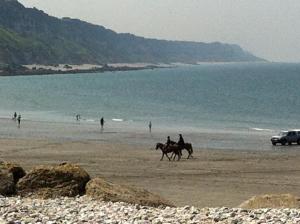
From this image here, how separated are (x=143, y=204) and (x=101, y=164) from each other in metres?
21.5

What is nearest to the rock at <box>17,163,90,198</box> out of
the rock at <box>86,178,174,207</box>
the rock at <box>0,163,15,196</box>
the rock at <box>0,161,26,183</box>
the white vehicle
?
the rock at <box>0,163,15,196</box>

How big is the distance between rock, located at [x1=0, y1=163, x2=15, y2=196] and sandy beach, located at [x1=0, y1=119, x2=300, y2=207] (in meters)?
7.06

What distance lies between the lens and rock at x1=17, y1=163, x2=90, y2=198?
752 inches

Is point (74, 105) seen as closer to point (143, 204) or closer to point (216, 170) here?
point (216, 170)

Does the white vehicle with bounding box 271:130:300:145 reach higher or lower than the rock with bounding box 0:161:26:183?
lower

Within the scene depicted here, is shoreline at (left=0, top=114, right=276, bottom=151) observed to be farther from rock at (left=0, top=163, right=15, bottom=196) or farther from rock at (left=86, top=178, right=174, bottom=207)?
rock at (left=0, top=163, right=15, bottom=196)

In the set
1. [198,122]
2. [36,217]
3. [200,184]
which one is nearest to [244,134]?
A: [198,122]

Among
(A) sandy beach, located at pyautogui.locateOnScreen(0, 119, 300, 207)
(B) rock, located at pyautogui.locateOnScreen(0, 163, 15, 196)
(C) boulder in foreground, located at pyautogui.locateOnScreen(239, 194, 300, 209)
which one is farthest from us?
(A) sandy beach, located at pyautogui.locateOnScreen(0, 119, 300, 207)

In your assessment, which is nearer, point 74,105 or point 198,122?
point 198,122

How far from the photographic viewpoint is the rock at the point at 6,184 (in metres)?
18.8

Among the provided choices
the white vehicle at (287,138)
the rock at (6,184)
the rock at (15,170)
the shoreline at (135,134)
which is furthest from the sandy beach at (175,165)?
the rock at (6,184)

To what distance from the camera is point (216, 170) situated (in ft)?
119

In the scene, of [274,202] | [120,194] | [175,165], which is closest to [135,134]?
[175,165]

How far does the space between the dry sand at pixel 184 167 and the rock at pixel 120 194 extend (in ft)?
17.7
